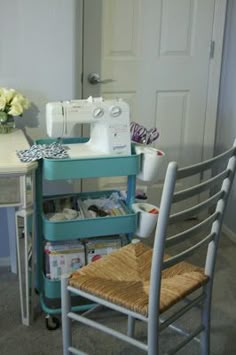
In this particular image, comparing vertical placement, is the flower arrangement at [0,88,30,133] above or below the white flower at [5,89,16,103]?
below

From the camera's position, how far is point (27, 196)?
6.35ft

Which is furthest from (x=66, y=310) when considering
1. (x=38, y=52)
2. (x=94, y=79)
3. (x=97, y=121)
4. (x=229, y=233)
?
(x=229, y=233)

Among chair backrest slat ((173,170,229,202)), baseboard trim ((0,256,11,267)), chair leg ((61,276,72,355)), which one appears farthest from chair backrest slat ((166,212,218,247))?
baseboard trim ((0,256,11,267))

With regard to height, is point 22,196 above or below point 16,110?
below

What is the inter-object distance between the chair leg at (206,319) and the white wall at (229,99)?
1.30m

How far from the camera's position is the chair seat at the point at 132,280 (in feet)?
5.21

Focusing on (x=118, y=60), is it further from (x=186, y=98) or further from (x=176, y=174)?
(x=176, y=174)

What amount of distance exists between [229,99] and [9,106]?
1.42m

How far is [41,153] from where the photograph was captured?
1967mm

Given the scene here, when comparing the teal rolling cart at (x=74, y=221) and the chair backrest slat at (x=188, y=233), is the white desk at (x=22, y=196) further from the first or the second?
the chair backrest slat at (x=188, y=233)

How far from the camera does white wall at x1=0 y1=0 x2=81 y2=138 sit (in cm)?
229

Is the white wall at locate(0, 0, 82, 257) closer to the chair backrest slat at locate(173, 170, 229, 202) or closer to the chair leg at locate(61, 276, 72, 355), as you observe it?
the chair leg at locate(61, 276, 72, 355)

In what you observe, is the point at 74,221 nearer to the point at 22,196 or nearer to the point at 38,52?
the point at 22,196

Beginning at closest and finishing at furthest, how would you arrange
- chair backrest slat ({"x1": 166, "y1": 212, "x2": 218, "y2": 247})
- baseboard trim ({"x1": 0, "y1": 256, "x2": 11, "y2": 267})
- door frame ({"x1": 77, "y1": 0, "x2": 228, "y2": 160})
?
1. chair backrest slat ({"x1": 166, "y1": 212, "x2": 218, "y2": 247})
2. baseboard trim ({"x1": 0, "y1": 256, "x2": 11, "y2": 267})
3. door frame ({"x1": 77, "y1": 0, "x2": 228, "y2": 160})
